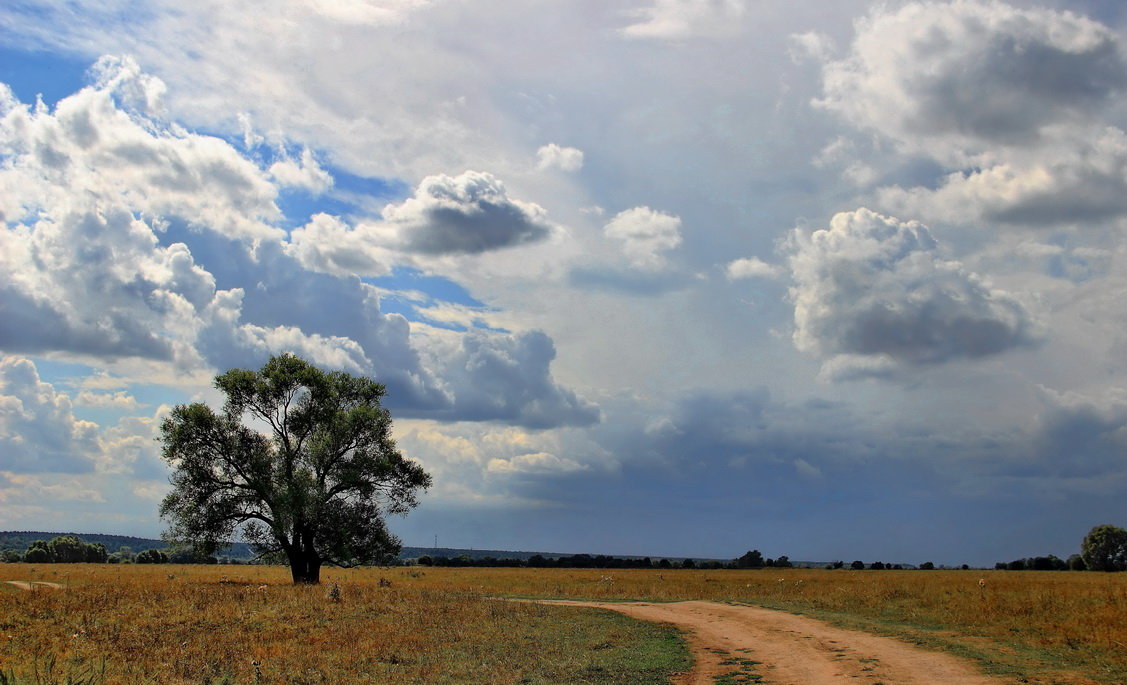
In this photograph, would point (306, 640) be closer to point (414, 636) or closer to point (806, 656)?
point (414, 636)

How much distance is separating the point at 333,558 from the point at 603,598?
17284mm

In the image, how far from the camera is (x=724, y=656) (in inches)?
843

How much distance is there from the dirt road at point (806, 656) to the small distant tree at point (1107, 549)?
101m

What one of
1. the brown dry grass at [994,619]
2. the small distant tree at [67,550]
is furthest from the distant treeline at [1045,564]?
the small distant tree at [67,550]

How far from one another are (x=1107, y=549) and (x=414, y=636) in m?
117

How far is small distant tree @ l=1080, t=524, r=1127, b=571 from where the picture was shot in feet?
343

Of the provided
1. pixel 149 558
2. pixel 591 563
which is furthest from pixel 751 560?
pixel 149 558

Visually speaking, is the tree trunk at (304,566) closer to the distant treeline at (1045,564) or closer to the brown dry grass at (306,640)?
the brown dry grass at (306,640)

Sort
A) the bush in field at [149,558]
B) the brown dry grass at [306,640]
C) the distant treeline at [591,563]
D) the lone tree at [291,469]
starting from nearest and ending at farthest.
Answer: the brown dry grass at [306,640] < the lone tree at [291,469] < the bush in field at [149,558] < the distant treeline at [591,563]

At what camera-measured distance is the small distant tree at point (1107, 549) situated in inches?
4114

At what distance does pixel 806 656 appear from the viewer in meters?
20.7

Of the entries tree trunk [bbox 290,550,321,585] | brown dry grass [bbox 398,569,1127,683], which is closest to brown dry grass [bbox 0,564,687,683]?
brown dry grass [bbox 398,569,1127,683]

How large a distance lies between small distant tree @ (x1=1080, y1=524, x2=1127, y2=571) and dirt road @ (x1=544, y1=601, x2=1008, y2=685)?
331 feet

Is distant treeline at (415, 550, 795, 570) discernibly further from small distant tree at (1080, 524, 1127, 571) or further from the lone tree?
the lone tree
